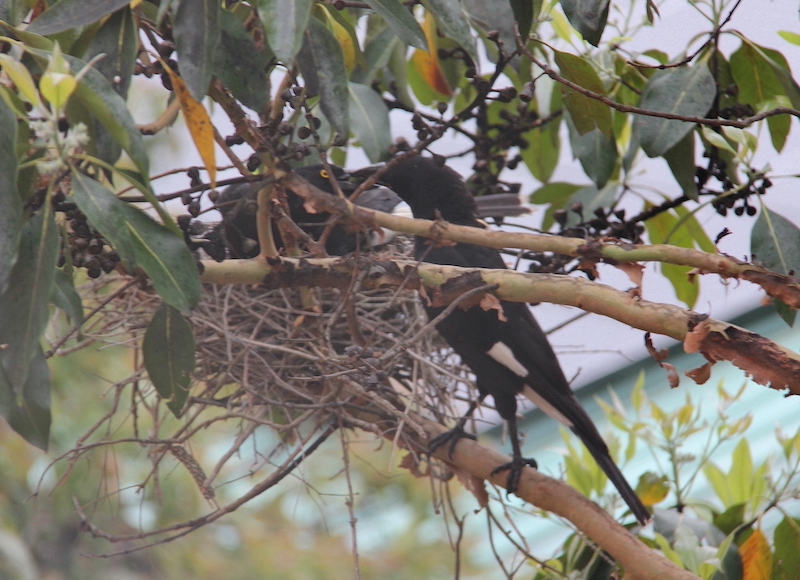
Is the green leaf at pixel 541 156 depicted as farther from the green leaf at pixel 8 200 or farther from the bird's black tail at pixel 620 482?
the green leaf at pixel 8 200

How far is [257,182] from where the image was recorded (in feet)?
3.78

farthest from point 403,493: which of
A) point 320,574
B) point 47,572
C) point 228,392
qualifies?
point 228,392

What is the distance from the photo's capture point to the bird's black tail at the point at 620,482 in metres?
1.67

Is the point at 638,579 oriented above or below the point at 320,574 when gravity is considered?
below

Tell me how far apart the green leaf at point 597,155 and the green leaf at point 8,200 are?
958mm

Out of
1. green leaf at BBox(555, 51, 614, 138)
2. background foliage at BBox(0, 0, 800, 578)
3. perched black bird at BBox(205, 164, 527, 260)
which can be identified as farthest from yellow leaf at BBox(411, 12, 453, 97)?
green leaf at BBox(555, 51, 614, 138)

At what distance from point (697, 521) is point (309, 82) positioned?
44.5 inches

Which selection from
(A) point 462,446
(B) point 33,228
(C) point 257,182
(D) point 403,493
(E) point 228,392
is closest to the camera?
Answer: (B) point 33,228

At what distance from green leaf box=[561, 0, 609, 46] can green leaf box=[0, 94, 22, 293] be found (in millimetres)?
610

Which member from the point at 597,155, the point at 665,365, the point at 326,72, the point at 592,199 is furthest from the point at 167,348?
the point at 592,199

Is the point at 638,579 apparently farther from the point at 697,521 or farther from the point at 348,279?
the point at 348,279

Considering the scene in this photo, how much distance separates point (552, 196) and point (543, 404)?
437 millimetres

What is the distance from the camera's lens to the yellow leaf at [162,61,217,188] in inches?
37.0

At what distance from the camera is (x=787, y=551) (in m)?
1.47
